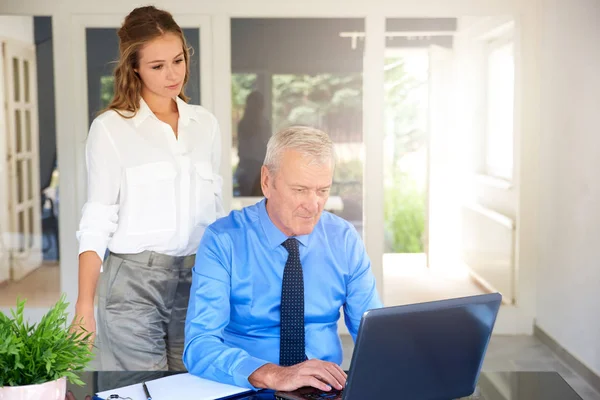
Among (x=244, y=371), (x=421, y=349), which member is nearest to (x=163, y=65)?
(x=244, y=371)

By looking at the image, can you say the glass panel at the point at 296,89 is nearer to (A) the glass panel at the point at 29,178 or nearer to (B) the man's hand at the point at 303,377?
(A) the glass panel at the point at 29,178

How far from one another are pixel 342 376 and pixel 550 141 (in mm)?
3814

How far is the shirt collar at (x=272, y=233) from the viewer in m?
2.29

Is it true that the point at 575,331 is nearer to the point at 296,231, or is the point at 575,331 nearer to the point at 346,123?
the point at 346,123

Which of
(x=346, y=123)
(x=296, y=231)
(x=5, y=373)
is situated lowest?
(x=5, y=373)

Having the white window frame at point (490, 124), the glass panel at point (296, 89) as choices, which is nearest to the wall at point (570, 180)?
the white window frame at point (490, 124)

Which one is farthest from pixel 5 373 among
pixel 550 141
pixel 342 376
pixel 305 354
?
pixel 550 141

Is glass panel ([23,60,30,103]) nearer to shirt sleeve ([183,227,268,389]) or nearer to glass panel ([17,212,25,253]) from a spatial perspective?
glass panel ([17,212,25,253])

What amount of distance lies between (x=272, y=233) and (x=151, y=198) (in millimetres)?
489

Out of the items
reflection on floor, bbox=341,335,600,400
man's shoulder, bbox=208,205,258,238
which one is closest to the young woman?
man's shoulder, bbox=208,205,258,238

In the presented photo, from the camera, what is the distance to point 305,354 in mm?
2215

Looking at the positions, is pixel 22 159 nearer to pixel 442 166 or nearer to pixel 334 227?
pixel 442 166

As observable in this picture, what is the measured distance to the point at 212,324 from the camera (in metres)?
2.13

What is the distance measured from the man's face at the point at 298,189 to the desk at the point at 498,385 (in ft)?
1.76
